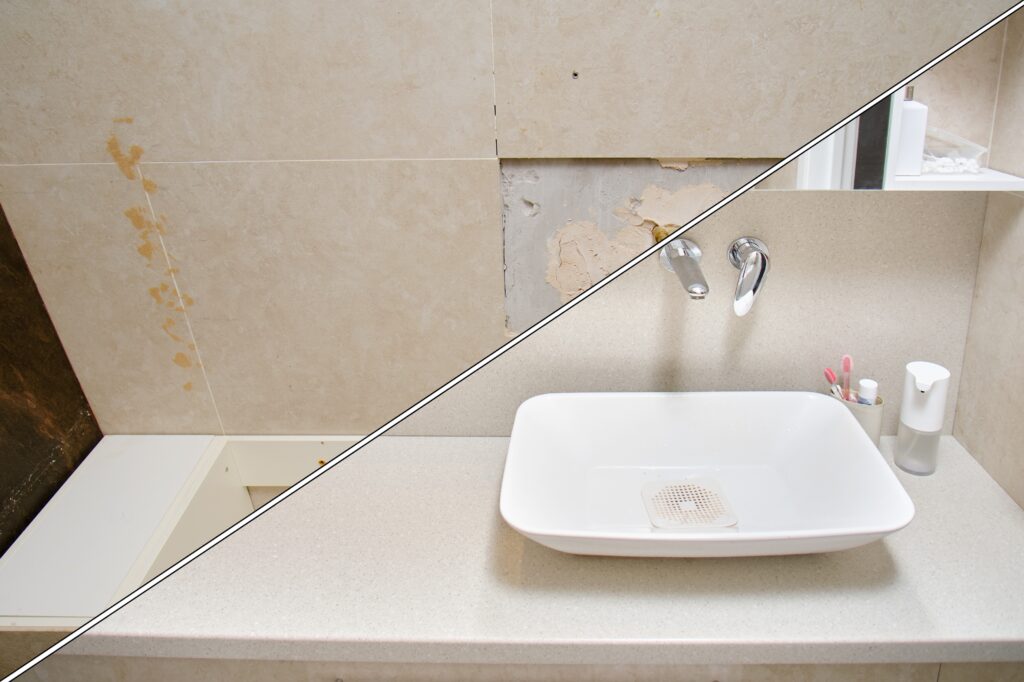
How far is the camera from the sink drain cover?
0.97 meters

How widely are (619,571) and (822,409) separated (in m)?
0.40

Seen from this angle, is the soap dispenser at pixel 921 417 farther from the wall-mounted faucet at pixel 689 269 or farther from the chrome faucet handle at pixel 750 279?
the wall-mounted faucet at pixel 689 269

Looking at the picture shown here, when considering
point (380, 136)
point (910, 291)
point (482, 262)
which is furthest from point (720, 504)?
point (380, 136)

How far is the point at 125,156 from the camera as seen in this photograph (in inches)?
17.6

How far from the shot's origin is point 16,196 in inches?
16.9

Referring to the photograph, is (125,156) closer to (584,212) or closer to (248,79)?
(248,79)

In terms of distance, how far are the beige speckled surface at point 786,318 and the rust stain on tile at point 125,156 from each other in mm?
654

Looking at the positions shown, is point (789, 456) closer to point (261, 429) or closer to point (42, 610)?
point (261, 429)

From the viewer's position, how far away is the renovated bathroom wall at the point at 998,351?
0.96 meters

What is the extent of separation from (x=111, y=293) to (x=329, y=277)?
0.46ft

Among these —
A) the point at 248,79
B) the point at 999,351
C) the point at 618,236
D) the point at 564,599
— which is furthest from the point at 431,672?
the point at 999,351

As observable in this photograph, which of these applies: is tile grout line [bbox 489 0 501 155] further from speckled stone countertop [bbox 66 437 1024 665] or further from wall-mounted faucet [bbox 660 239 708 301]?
speckled stone countertop [bbox 66 437 1024 665]

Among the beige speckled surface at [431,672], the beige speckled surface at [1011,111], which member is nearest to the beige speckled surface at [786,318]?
the beige speckled surface at [1011,111]

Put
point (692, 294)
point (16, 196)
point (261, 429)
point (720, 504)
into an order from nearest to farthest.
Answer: point (16, 196), point (261, 429), point (692, 294), point (720, 504)
